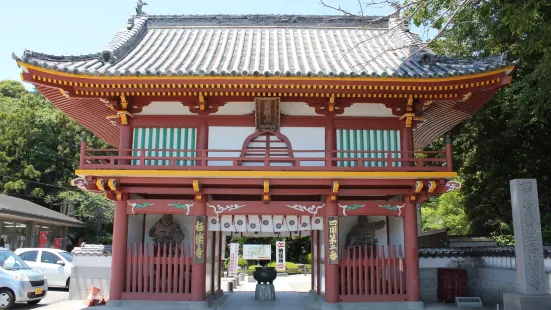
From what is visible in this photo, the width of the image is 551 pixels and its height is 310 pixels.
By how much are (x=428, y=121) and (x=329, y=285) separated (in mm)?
6102

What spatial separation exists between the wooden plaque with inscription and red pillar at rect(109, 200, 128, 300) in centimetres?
405

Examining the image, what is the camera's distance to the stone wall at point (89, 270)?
44.5 feet

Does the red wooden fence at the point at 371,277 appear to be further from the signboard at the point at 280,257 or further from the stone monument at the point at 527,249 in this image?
the signboard at the point at 280,257

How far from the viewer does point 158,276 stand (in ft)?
36.9

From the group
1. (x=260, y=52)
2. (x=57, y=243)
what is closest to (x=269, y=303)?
(x=260, y=52)

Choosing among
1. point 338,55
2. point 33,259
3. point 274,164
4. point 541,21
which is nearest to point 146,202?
point 274,164

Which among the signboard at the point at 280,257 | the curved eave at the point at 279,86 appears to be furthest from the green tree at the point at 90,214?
the curved eave at the point at 279,86

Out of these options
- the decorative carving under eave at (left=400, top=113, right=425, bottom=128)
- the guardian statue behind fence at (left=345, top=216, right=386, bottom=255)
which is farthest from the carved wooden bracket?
the guardian statue behind fence at (left=345, top=216, right=386, bottom=255)

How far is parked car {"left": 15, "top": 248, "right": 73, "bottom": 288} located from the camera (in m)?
17.0

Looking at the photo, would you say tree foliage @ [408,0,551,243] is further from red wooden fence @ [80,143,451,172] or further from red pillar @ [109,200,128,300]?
red pillar @ [109,200,128,300]

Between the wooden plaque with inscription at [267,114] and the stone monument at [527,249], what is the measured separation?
5705 mm

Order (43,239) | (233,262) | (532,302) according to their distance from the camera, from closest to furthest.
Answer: (532,302) → (233,262) → (43,239)

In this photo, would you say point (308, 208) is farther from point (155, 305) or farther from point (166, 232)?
point (155, 305)

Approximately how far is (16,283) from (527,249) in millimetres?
12440
